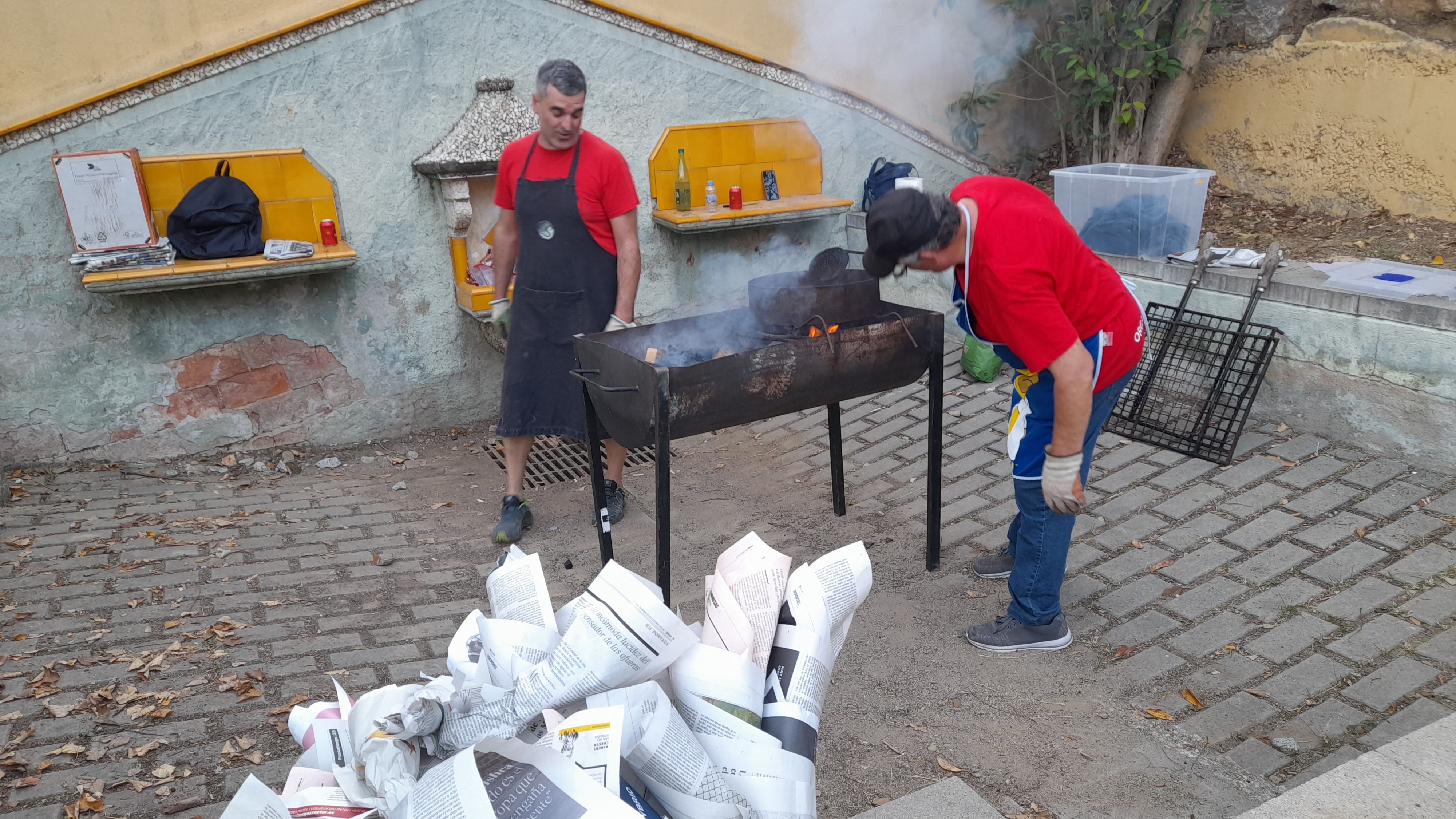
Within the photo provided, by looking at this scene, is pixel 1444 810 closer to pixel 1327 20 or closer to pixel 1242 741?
pixel 1242 741

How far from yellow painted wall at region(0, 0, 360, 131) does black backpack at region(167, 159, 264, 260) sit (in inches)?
25.6

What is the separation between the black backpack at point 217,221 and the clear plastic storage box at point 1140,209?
4.84 metres

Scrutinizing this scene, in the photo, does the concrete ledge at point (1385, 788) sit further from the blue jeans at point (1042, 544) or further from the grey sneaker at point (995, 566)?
the grey sneaker at point (995, 566)

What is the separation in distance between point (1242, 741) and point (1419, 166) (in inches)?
185

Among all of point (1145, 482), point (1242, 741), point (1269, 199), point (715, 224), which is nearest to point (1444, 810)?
point (1242, 741)

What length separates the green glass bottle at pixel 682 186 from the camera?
21.9 feet

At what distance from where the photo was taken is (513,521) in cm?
498

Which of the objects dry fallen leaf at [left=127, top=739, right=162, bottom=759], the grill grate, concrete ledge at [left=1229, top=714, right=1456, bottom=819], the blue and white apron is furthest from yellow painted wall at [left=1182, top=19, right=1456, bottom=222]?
dry fallen leaf at [left=127, top=739, right=162, bottom=759]

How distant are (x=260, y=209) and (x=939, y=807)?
17.2 feet

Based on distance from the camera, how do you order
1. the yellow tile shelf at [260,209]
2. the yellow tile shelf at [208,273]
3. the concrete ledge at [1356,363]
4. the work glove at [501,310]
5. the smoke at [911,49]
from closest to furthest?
the concrete ledge at [1356,363] < the work glove at [501,310] < the yellow tile shelf at [208,273] < the yellow tile shelf at [260,209] < the smoke at [911,49]

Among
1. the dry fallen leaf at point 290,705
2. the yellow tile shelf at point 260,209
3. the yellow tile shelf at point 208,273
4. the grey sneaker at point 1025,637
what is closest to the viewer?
the dry fallen leaf at point 290,705

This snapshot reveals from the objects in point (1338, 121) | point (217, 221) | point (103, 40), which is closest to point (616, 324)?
point (217, 221)

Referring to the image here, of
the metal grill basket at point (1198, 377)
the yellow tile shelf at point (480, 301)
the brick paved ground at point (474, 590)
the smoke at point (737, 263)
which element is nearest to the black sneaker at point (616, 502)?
the brick paved ground at point (474, 590)

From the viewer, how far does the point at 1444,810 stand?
2.24 metres
